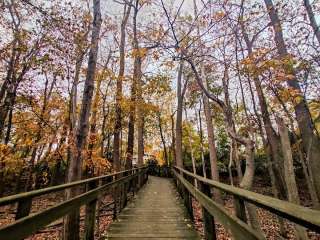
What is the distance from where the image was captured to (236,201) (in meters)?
2.34

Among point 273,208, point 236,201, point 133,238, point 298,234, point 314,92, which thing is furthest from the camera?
point 314,92

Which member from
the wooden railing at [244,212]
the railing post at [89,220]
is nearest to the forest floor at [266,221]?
the wooden railing at [244,212]

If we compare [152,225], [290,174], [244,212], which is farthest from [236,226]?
[290,174]

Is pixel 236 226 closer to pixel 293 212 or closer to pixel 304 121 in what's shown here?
pixel 293 212

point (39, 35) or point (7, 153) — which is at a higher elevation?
point (39, 35)

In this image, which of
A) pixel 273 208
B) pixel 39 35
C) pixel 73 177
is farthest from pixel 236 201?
pixel 39 35

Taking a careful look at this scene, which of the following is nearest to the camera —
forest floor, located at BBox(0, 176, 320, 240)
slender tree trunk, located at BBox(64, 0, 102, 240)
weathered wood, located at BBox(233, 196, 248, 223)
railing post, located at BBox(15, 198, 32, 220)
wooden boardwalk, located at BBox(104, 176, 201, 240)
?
railing post, located at BBox(15, 198, 32, 220)

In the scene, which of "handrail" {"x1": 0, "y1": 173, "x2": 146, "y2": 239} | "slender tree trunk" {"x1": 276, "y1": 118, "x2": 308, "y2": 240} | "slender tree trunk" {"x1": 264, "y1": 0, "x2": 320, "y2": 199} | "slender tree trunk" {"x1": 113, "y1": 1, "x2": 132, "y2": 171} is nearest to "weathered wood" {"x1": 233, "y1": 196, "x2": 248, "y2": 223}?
"handrail" {"x1": 0, "y1": 173, "x2": 146, "y2": 239}

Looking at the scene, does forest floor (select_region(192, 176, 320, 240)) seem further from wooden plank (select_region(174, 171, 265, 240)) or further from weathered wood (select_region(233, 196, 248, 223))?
weathered wood (select_region(233, 196, 248, 223))

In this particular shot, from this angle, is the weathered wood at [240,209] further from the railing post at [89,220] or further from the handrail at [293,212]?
the railing post at [89,220]

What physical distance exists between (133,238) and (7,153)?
10.7 meters

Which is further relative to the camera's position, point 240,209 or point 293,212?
point 240,209

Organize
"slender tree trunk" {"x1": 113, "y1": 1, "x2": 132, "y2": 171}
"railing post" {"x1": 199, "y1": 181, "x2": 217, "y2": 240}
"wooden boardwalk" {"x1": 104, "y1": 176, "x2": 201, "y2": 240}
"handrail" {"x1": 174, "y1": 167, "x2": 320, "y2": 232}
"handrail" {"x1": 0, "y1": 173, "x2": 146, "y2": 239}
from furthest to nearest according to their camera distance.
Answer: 1. "slender tree trunk" {"x1": 113, "y1": 1, "x2": 132, "y2": 171}
2. "wooden boardwalk" {"x1": 104, "y1": 176, "x2": 201, "y2": 240}
3. "railing post" {"x1": 199, "y1": 181, "x2": 217, "y2": 240}
4. "handrail" {"x1": 0, "y1": 173, "x2": 146, "y2": 239}
5. "handrail" {"x1": 174, "y1": 167, "x2": 320, "y2": 232}

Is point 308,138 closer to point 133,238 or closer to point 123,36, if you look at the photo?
point 133,238
